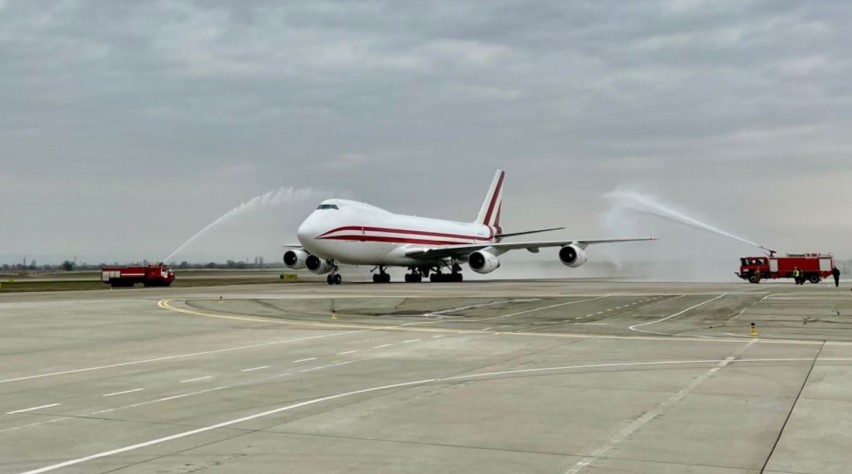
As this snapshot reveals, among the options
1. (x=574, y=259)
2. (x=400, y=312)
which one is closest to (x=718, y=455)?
(x=400, y=312)

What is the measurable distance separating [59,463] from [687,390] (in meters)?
9.14

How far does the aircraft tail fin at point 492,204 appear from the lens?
92.3 meters

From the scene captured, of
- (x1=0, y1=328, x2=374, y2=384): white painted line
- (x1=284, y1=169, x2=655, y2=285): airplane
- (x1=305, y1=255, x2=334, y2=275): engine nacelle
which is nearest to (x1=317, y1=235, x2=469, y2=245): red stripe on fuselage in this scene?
(x1=284, y1=169, x2=655, y2=285): airplane

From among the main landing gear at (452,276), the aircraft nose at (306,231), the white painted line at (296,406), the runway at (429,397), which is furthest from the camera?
the main landing gear at (452,276)

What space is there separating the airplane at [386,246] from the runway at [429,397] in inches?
1382

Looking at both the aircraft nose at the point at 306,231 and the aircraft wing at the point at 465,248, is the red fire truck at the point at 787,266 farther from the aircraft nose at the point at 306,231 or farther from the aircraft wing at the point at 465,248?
the aircraft nose at the point at 306,231

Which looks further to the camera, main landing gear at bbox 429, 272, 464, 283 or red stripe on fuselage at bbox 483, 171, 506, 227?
red stripe on fuselage at bbox 483, 171, 506, 227

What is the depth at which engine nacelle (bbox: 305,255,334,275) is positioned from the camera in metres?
66.9

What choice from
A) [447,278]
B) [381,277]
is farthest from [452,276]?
[381,277]

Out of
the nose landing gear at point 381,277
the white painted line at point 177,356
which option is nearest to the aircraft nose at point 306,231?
the nose landing gear at point 381,277

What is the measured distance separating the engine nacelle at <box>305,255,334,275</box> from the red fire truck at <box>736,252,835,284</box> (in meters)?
37.2

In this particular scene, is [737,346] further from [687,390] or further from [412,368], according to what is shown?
[412,368]

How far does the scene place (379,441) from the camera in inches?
349

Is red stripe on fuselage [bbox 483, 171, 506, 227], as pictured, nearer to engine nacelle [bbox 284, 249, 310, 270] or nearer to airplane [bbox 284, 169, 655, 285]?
airplane [bbox 284, 169, 655, 285]
